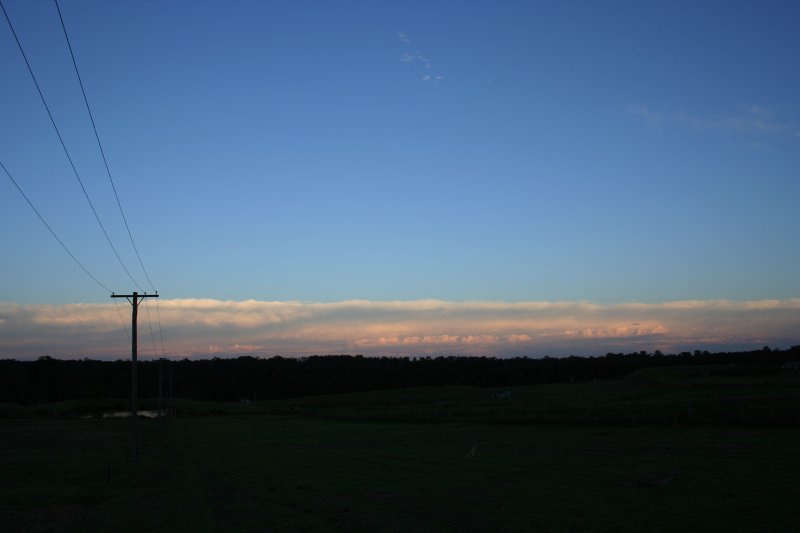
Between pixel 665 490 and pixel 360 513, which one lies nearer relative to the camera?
pixel 360 513

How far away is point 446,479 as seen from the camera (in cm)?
2862

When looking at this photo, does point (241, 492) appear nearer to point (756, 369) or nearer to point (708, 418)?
point (708, 418)

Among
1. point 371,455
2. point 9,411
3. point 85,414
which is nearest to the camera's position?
point 371,455

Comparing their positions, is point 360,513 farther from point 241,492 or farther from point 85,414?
point 85,414

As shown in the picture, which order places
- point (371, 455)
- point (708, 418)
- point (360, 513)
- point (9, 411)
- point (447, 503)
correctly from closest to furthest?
point (360, 513)
point (447, 503)
point (371, 455)
point (708, 418)
point (9, 411)

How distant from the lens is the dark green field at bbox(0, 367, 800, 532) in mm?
19953

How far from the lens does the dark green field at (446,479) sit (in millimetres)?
19953

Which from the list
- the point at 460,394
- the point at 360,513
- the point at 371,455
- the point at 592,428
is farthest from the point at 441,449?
the point at 460,394

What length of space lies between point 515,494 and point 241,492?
34.4 feet

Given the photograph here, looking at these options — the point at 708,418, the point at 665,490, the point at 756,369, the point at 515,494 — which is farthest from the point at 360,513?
the point at 756,369

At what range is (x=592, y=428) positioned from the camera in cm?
5425

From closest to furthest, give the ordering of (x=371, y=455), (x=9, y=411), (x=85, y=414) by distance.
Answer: (x=371, y=455)
(x=9, y=411)
(x=85, y=414)

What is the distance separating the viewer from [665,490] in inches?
932

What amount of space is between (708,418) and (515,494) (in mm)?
34827
